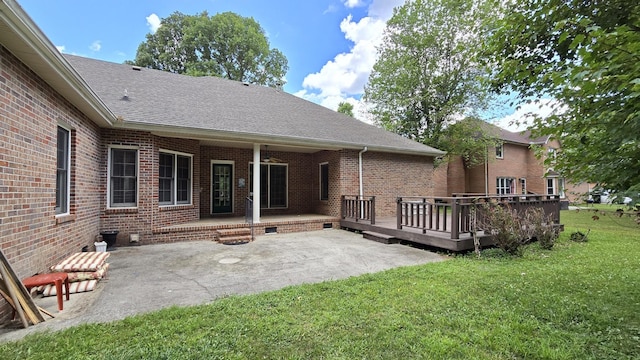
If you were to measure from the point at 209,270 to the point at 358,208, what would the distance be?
5.40 m

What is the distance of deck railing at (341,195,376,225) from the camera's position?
869 centimetres

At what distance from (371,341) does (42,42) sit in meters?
4.77

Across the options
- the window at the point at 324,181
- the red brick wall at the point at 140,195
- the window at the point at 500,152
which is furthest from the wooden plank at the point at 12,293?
the window at the point at 500,152

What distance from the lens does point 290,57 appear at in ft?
94.2

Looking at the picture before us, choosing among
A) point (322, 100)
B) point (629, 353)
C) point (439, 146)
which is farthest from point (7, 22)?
point (322, 100)

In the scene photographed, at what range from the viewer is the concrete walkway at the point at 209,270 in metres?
3.48

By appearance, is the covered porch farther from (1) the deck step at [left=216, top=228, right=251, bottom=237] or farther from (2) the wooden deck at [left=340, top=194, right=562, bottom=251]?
(2) the wooden deck at [left=340, top=194, right=562, bottom=251]

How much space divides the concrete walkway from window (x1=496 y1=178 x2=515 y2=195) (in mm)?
18747

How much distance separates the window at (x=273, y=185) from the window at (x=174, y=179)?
9.01 feet

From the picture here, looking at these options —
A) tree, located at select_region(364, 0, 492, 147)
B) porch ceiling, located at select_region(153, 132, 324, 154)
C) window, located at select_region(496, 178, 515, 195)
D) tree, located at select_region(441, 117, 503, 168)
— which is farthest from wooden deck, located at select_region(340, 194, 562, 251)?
window, located at select_region(496, 178, 515, 195)

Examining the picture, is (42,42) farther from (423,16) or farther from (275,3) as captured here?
(423,16)

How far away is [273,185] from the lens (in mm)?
11797

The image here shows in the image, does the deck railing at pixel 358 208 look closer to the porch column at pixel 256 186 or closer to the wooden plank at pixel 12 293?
the porch column at pixel 256 186

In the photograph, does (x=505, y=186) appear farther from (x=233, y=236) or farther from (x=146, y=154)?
(x=146, y=154)
